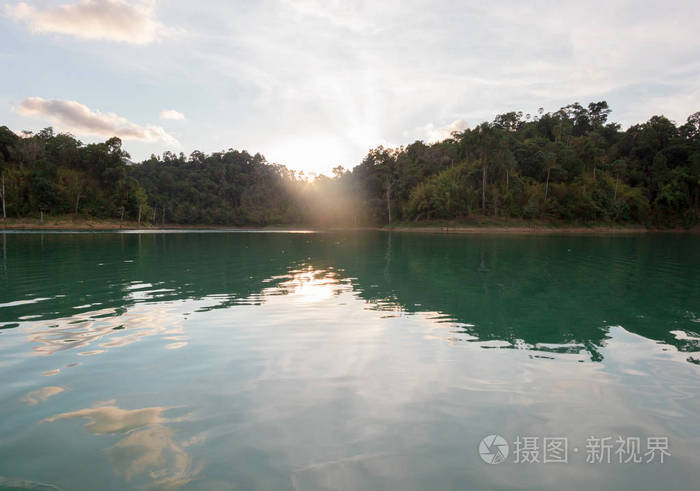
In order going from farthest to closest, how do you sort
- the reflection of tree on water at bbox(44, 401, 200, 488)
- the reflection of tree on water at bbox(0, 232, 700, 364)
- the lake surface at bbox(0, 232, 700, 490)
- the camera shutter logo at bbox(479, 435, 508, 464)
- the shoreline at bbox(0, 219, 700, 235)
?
the shoreline at bbox(0, 219, 700, 235) < the reflection of tree on water at bbox(0, 232, 700, 364) < the camera shutter logo at bbox(479, 435, 508, 464) < the lake surface at bbox(0, 232, 700, 490) < the reflection of tree on water at bbox(44, 401, 200, 488)

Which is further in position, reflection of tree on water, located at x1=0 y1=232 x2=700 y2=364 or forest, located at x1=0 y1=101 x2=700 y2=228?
forest, located at x1=0 y1=101 x2=700 y2=228

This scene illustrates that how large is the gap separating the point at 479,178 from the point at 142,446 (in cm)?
9504

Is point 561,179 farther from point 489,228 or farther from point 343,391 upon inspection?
point 343,391

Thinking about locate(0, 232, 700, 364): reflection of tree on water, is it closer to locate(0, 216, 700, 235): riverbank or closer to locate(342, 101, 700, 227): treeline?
locate(0, 216, 700, 235): riverbank

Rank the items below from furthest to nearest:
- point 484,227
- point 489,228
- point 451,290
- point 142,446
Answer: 1. point 484,227
2. point 489,228
3. point 451,290
4. point 142,446

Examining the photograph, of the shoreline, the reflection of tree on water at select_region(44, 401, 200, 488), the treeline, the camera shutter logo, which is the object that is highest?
the treeline

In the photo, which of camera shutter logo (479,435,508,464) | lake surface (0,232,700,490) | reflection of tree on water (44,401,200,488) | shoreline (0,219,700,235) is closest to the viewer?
reflection of tree on water (44,401,200,488)

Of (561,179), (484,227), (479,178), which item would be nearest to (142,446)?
(484,227)

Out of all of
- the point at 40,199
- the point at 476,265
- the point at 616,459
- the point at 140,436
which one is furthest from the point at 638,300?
the point at 40,199

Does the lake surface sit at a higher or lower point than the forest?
lower

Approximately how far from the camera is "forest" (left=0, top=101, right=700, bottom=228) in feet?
284

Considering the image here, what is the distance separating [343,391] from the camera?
236 inches

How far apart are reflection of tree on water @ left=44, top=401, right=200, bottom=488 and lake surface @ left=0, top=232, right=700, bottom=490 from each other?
27mm

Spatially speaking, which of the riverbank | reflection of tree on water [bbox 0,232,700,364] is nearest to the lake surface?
reflection of tree on water [bbox 0,232,700,364]
